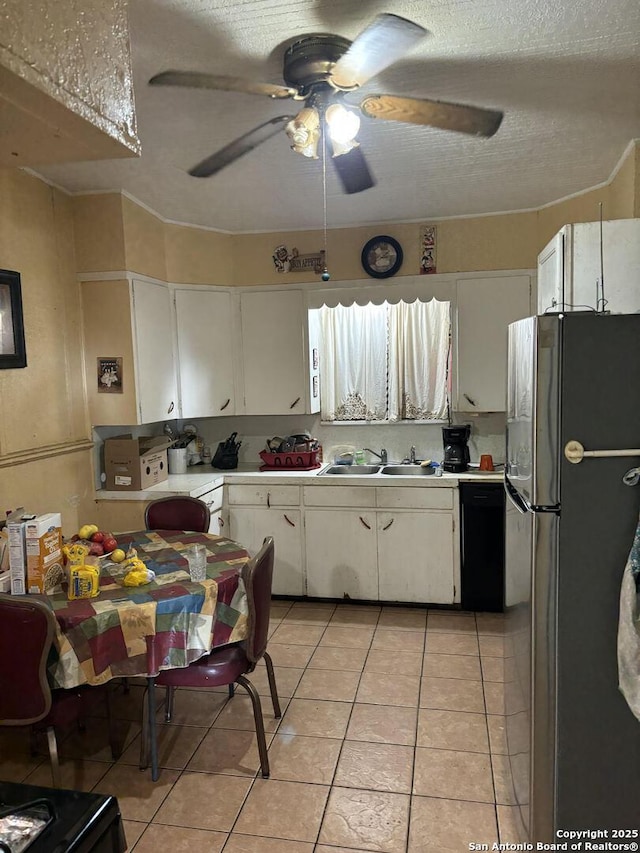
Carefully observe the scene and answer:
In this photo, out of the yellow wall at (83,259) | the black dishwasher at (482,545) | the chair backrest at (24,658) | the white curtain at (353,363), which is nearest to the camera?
the chair backrest at (24,658)

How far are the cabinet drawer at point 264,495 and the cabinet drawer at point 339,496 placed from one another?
10 centimetres

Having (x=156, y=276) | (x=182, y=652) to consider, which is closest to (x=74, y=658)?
(x=182, y=652)

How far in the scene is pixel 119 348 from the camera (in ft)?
12.1

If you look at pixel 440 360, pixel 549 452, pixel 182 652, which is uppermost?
pixel 440 360

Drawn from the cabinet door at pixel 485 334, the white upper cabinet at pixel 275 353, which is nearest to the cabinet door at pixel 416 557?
the cabinet door at pixel 485 334

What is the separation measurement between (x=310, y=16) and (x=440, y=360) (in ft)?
9.19

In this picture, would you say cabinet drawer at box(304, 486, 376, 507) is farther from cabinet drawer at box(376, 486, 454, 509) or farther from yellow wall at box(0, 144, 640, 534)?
yellow wall at box(0, 144, 640, 534)

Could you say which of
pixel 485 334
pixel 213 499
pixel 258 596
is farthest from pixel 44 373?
pixel 485 334

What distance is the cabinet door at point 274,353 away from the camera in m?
4.37

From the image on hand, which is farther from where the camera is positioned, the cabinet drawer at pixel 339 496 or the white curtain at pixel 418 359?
the white curtain at pixel 418 359

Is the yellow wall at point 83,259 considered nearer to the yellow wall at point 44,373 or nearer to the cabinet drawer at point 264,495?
the yellow wall at point 44,373

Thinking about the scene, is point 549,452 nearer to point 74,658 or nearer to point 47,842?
point 47,842

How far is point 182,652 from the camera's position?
2.26m

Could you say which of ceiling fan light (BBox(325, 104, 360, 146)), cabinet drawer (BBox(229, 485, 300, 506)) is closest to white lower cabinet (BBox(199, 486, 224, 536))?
cabinet drawer (BBox(229, 485, 300, 506))
